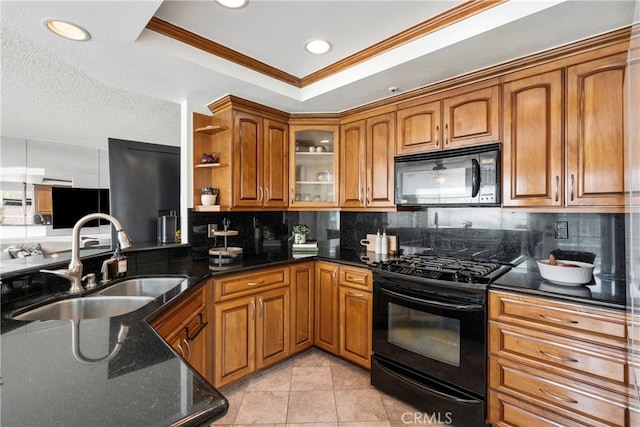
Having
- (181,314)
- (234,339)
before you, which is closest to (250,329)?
(234,339)

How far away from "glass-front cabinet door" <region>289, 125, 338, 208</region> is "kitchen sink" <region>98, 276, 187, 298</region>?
130cm

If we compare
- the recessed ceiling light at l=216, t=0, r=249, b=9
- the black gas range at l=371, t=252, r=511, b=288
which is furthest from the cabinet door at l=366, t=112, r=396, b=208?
the recessed ceiling light at l=216, t=0, r=249, b=9

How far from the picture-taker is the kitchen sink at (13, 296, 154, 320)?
1.40 metres

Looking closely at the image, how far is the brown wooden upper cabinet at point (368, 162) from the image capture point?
2535 mm

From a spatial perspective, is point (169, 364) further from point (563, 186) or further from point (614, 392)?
point (563, 186)

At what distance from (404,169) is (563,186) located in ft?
3.34

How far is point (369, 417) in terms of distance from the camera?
6.27 feet

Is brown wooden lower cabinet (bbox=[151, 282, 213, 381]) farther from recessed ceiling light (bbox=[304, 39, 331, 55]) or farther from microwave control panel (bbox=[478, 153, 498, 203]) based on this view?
microwave control panel (bbox=[478, 153, 498, 203])

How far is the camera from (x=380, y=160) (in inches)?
102

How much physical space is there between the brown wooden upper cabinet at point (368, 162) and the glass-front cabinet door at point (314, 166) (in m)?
0.10

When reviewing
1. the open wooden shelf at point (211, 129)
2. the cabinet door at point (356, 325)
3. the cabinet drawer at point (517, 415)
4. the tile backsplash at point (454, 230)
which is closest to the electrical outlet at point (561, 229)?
the tile backsplash at point (454, 230)

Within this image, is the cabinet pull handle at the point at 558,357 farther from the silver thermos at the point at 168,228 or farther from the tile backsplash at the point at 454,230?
the silver thermos at the point at 168,228

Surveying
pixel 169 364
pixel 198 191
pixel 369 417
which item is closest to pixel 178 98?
pixel 198 191

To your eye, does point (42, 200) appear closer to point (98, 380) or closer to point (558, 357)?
point (98, 380)
